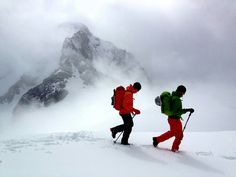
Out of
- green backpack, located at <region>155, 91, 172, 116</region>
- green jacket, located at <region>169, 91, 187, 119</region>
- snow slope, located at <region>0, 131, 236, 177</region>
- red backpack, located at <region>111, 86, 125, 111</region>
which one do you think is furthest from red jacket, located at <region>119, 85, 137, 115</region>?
green jacket, located at <region>169, 91, 187, 119</region>

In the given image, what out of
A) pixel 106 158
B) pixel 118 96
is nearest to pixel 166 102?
pixel 118 96

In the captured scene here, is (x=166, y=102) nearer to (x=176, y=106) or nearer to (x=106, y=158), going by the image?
(x=176, y=106)

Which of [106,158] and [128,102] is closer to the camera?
[106,158]

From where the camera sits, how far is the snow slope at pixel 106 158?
11.0 meters

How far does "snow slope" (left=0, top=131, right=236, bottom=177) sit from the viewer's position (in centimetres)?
1103

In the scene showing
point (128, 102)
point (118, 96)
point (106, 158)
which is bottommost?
point (106, 158)

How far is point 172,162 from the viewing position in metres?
13.1

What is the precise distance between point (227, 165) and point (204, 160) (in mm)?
817

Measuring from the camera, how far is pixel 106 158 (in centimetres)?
1267

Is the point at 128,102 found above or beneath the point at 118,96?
beneath

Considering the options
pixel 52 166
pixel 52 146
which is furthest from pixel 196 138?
pixel 52 166

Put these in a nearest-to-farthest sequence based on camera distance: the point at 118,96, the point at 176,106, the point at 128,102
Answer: the point at 176,106, the point at 128,102, the point at 118,96

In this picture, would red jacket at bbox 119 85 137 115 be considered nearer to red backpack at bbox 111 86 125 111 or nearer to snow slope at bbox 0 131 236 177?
red backpack at bbox 111 86 125 111

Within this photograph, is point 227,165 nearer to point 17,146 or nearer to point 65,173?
point 65,173
